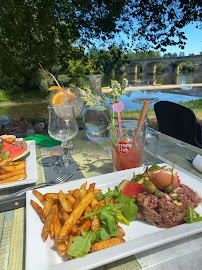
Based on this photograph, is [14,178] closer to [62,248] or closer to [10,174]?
[10,174]

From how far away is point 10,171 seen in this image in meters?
1.41

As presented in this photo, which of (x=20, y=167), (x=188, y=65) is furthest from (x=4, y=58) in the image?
(x=188, y=65)

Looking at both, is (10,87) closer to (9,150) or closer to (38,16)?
(38,16)

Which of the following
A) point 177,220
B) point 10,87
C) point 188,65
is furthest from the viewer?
point 188,65

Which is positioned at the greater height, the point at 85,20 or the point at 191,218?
the point at 85,20

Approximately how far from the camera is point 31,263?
69 cm

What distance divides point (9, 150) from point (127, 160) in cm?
98

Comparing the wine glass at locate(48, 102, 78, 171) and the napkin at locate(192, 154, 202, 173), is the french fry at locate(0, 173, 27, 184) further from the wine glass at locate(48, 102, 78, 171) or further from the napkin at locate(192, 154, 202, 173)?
the napkin at locate(192, 154, 202, 173)

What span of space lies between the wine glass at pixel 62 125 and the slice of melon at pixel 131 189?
2.07 feet

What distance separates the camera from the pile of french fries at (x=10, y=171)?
1.35 m

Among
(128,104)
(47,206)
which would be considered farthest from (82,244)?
(128,104)

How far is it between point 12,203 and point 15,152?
694mm

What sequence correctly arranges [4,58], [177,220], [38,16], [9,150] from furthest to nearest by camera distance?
[4,58], [38,16], [9,150], [177,220]

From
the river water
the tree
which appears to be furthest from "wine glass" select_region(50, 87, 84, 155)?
the river water
